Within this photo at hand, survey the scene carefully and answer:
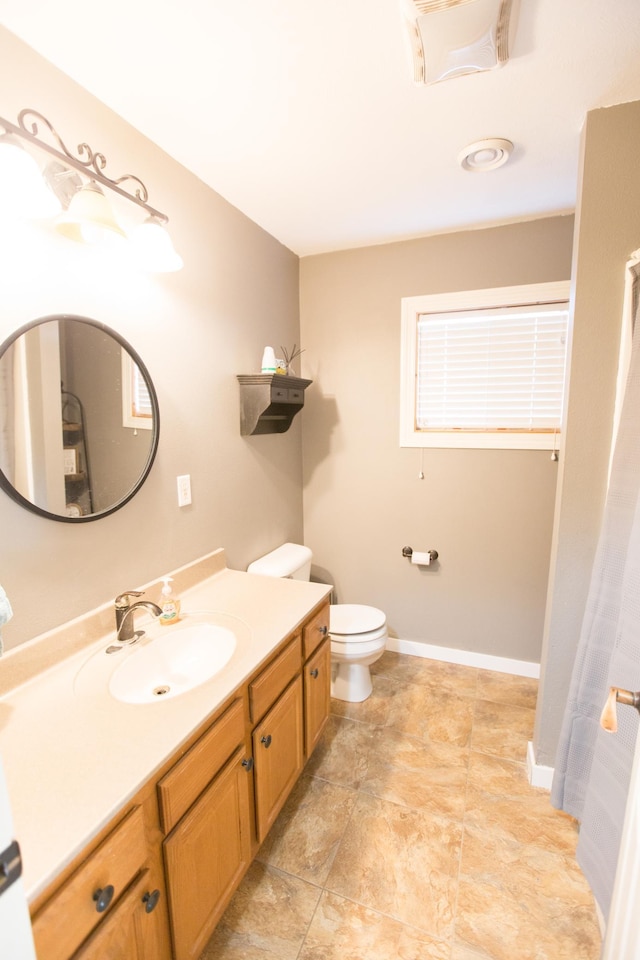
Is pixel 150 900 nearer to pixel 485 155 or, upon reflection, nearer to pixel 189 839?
pixel 189 839

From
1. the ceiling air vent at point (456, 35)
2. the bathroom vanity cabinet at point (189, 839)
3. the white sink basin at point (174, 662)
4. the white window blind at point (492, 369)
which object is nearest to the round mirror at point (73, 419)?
the white sink basin at point (174, 662)

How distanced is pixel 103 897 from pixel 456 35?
2036 millimetres

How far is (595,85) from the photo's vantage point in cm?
129

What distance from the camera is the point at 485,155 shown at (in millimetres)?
1612

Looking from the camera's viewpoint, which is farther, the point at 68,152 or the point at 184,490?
the point at 184,490

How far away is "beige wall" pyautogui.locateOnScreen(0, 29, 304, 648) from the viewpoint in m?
1.14

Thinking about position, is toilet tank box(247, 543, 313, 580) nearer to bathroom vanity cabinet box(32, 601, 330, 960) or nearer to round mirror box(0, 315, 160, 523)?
bathroom vanity cabinet box(32, 601, 330, 960)

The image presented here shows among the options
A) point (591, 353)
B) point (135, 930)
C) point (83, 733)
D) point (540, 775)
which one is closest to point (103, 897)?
point (135, 930)

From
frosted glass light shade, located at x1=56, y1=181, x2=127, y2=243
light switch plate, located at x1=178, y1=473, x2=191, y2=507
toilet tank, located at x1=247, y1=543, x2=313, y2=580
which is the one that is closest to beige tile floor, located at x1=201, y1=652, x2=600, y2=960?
toilet tank, located at x1=247, y1=543, x2=313, y2=580

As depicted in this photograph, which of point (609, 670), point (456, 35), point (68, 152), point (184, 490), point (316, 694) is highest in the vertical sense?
point (456, 35)

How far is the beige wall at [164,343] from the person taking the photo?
1.14 m

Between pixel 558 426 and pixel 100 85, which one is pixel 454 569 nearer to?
pixel 558 426

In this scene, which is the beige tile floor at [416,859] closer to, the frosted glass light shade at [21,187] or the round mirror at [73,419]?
the round mirror at [73,419]

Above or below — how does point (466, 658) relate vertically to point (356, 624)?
below
